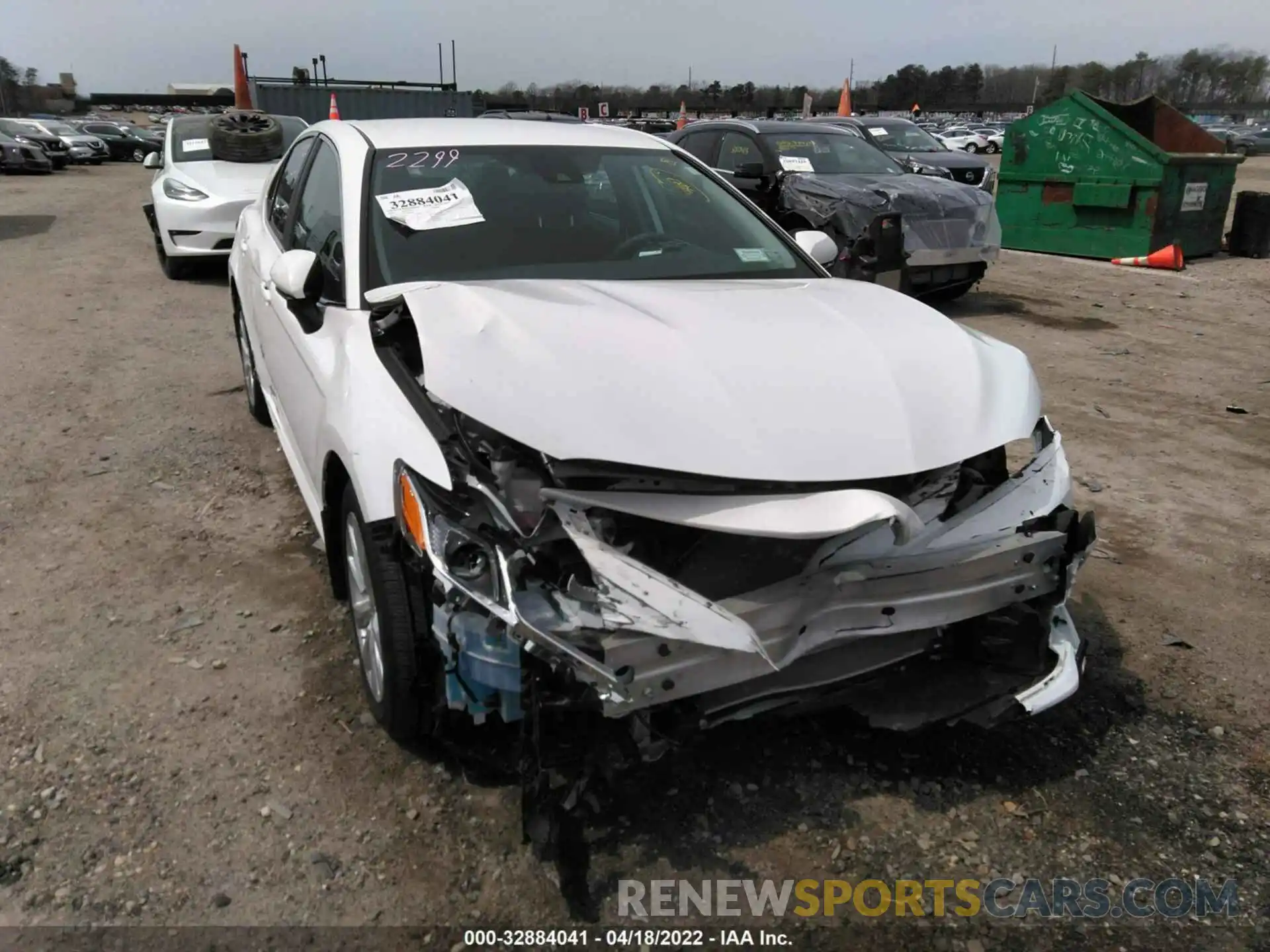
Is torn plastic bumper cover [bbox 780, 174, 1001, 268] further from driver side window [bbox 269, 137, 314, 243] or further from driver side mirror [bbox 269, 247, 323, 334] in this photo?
driver side mirror [bbox 269, 247, 323, 334]

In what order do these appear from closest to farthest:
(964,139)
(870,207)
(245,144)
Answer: (870,207) < (245,144) < (964,139)

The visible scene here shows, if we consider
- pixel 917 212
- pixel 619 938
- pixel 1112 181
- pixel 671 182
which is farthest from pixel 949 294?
pixel 619 938

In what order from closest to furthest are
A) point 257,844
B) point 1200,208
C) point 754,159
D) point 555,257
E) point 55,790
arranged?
point 257,844 < point 55,790 < point 555,257 < point 754,159 < point 1200,208

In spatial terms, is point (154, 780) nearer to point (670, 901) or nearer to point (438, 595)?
point (438, 595)

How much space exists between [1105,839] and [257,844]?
212 cm

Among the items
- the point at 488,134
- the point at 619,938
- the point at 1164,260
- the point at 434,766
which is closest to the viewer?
the point at 619,938

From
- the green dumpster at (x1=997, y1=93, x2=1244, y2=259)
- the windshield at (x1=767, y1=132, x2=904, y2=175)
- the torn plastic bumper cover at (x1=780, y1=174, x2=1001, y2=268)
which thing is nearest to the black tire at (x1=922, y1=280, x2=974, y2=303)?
the torn plastic bumper cover at (x1=780, y1=174, x2=1001, y2=268)

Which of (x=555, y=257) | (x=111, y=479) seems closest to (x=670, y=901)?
(x=555, y=257)

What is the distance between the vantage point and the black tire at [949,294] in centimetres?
880

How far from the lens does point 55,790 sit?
249cm

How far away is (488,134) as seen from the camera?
11.9 feet

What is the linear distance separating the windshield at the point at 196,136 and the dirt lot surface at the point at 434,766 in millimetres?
5803

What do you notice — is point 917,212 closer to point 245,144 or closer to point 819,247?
point 819,247

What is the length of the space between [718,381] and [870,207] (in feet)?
20.0
